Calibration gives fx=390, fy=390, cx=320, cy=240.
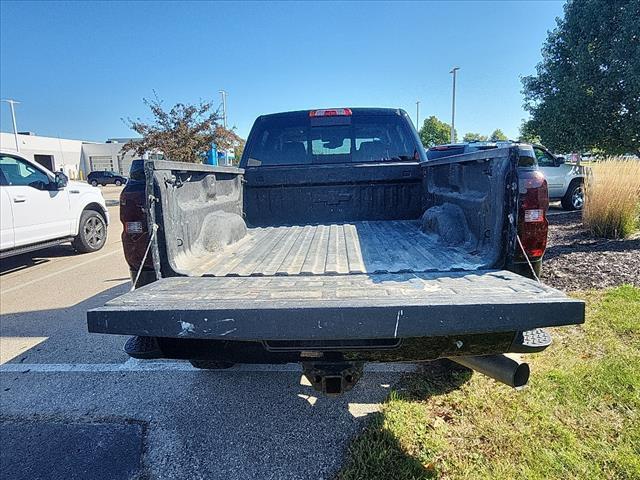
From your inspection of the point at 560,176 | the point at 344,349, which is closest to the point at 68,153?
the point at 560,176

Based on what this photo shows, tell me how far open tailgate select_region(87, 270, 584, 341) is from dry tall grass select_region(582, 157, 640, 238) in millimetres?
6870

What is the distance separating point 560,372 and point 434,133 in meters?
51.7

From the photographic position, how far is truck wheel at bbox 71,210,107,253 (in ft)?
26.5

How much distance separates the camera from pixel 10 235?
6.34m

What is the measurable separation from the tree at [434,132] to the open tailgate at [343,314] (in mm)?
50916

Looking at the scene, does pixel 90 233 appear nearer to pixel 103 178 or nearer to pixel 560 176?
pixel 560 176

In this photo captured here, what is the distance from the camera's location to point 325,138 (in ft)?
14.4

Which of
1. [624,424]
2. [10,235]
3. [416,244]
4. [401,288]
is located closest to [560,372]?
[624,424]

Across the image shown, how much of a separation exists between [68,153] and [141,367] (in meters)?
62.9

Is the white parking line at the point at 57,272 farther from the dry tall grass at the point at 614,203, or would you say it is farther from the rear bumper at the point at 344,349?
the dry tall grass at the point at 614,203

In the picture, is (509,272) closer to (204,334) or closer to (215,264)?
(204,334)

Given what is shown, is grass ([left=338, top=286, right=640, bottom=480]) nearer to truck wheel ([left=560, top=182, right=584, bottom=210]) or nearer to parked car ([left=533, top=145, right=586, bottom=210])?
parked car ([left=533, top=145, right=586, bottom=210])

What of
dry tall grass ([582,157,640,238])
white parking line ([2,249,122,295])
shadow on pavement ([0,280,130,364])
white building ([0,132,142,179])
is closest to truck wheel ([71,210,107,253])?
white parking line ([2,249,122,295])

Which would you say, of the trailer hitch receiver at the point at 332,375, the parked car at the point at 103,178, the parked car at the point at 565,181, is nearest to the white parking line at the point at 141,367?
the trailer hitch receiver at the point at 332,375
